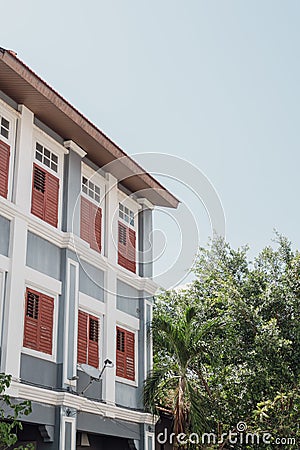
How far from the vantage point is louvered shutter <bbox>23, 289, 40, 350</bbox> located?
11797 mm

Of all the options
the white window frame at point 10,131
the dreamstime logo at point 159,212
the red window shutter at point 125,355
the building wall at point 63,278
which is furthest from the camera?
the red window shutter at point 125,355

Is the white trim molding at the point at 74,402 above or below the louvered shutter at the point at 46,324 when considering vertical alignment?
below

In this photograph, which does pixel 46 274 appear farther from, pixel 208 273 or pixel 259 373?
pixel 208 273

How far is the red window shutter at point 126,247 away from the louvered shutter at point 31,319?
3.54 m

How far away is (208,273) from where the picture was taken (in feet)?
63.4

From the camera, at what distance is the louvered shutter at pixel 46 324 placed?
39.9 ft

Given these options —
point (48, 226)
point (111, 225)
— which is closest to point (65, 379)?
point (48, 226)

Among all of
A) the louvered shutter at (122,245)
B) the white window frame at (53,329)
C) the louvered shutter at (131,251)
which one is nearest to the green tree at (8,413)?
the white window frame at (53,329)

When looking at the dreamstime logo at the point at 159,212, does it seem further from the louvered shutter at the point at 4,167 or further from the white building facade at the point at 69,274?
the louvered shutter at the point at 4,167

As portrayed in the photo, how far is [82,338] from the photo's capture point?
13.4 m

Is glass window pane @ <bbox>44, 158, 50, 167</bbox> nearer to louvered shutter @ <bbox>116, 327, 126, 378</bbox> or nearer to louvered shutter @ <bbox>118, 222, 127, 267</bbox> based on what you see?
louvered shutter @ <bbox>118, 222, 127, 267</bbox>

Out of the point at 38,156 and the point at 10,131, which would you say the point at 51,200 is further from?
Result: the point at 10,131

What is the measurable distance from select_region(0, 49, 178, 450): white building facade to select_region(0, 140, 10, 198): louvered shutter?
0.02 metres

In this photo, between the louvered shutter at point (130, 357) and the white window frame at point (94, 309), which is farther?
the louvered shutter at point (130, 357)
